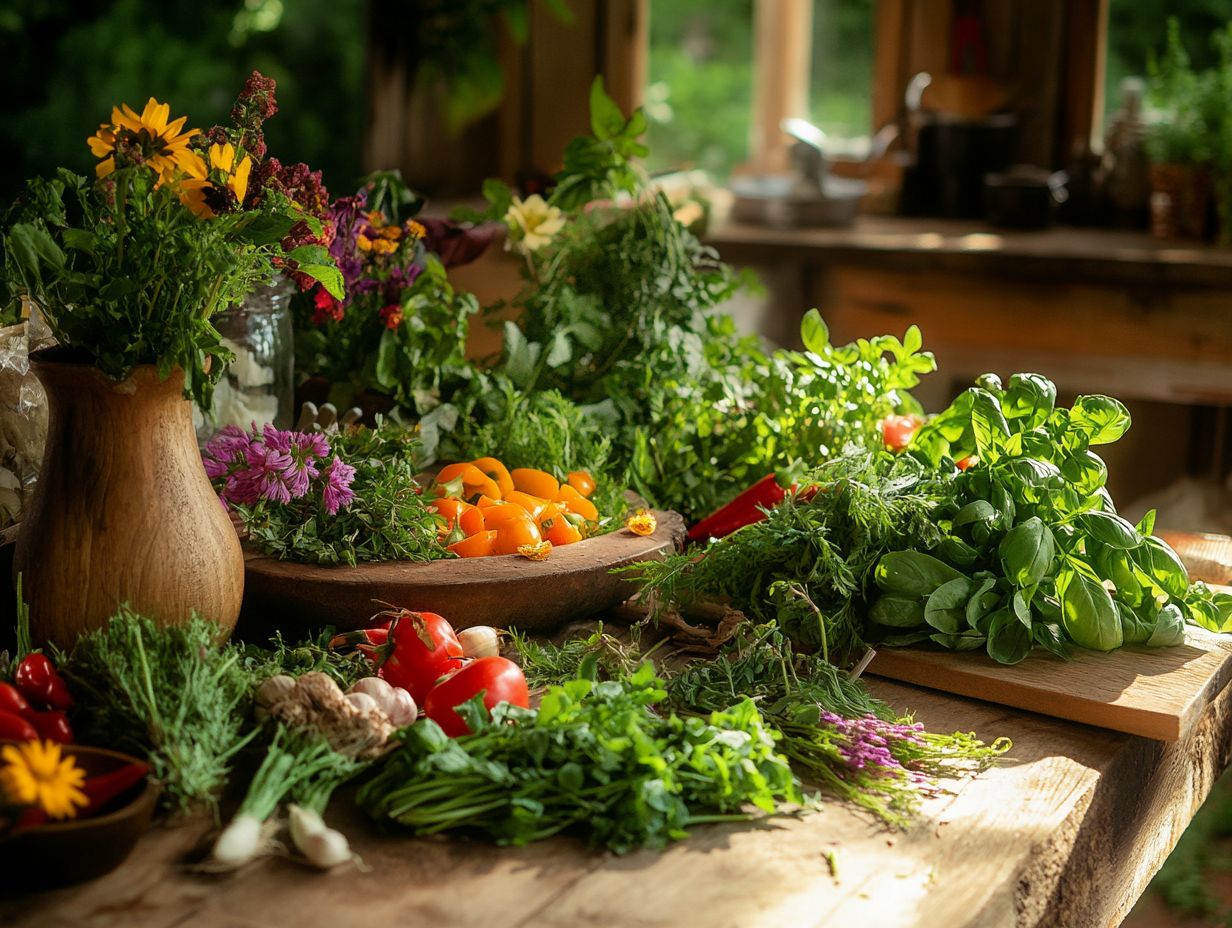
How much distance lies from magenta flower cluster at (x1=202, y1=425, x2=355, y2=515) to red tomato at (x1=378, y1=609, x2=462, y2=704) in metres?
0.18

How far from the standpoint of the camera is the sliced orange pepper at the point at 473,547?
54.9 inches

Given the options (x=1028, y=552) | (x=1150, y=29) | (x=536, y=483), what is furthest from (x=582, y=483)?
(x=1150, y=29)

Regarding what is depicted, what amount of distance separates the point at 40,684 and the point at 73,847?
0.19 meters

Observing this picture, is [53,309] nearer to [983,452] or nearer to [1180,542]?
[983,452]

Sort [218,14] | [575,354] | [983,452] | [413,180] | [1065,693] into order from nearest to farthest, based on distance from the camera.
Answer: [1065,693] → [983,452] → [575,354] → [413,180] → [218,14]

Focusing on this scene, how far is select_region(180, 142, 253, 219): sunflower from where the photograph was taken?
1136 millimetres

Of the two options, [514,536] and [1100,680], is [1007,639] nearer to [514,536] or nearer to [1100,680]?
[1100,680]

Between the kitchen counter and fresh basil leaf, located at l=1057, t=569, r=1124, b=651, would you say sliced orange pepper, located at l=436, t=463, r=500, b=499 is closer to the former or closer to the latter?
the kitchen counter

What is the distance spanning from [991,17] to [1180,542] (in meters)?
2.26

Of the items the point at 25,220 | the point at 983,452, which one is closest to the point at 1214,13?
the point at 983,452

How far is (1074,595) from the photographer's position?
1299 mm

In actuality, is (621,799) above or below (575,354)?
below

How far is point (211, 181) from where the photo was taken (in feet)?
3.74

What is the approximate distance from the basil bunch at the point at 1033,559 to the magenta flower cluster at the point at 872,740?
0.49ft
